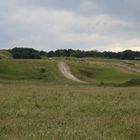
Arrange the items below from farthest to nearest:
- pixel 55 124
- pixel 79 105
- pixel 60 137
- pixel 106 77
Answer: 1. pixel 106 77
2. pixel 79 105
3. pixel 55 124
4. pixel 60 137

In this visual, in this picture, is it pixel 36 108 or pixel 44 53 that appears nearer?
pixel 36 108

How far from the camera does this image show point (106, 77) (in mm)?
80938

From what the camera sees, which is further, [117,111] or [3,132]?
[117,111]

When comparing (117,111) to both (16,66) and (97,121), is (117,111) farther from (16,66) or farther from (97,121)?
(16,66)

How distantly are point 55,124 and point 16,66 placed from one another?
2775 inches

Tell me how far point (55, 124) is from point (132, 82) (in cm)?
4319

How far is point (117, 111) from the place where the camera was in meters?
20.5

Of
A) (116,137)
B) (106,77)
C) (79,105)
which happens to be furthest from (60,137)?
(106,77)

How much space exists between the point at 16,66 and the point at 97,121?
6970 cm

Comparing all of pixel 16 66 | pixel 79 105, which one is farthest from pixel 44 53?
pixel 79 105

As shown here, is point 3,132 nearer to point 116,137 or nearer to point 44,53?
point 116,137

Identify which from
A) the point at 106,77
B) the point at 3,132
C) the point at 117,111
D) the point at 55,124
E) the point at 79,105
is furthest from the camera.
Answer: the point at 106,77

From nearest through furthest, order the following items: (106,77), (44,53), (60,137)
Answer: (60,137) < (106,77) < (44,53)

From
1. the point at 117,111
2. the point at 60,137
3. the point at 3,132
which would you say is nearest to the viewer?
the point at 60,137
